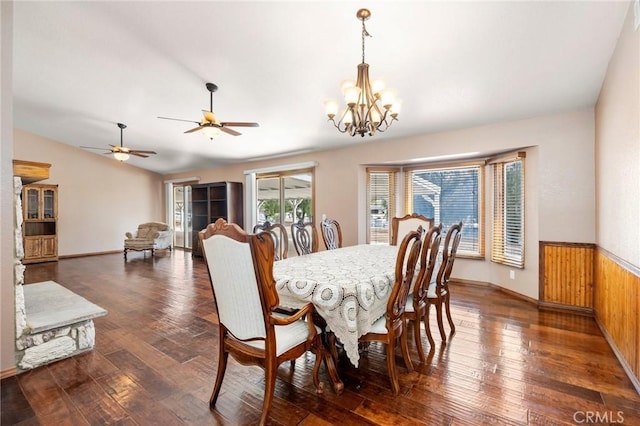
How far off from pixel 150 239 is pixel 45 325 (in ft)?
19.1

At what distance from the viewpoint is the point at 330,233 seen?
3.80 meters

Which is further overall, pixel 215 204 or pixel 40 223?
pixel 215 204

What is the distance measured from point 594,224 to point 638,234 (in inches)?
70.5

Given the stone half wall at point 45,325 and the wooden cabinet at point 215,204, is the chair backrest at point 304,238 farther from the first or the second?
the wooden cabinet at point 215,204

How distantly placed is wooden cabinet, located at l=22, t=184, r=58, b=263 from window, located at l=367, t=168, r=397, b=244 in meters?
7.65

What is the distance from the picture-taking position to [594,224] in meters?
3.31

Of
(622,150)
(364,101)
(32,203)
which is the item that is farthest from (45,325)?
(32,203)

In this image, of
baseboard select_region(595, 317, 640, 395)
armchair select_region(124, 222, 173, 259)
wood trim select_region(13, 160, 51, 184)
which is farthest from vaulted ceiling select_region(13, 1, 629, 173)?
armchair select_region(124, 222, 173, 259)

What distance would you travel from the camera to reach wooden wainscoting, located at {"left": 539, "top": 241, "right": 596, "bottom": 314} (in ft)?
10.9

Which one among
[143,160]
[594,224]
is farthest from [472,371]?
[143,160]

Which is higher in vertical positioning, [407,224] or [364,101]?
[364,101]

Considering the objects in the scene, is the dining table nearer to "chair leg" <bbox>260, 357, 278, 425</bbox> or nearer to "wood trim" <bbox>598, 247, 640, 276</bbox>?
"chair leg" <bbox>260, 357, 278, 425</bbox>

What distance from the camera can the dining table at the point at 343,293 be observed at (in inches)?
68.9

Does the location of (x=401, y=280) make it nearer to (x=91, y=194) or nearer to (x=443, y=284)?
(x=443, y=284)
